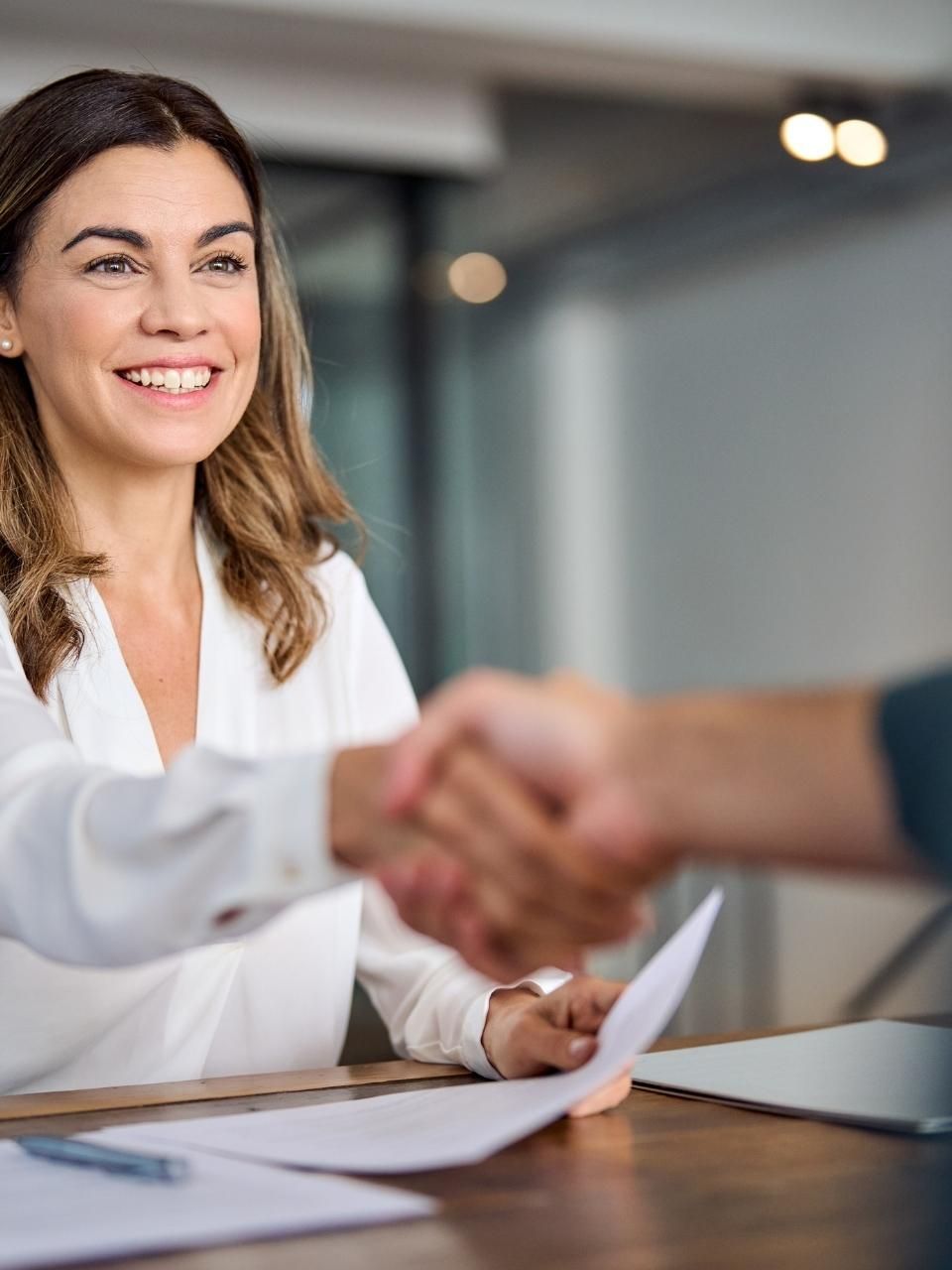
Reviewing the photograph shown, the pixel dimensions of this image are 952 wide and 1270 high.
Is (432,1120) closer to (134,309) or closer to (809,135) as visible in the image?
(134,309)

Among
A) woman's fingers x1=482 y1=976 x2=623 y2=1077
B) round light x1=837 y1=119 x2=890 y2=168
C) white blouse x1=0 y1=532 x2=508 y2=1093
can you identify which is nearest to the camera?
white blouse x1=0 y1=532 x2=508 y2=1093

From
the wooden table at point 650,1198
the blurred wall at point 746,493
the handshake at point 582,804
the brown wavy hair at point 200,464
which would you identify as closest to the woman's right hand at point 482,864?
the handshake at point 582,804

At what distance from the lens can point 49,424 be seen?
76.4 inches

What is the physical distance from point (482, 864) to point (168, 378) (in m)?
0.97

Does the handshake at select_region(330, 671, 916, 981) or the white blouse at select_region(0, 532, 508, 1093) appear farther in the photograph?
the white blouse at select_region(0, 532, 508, 1093)

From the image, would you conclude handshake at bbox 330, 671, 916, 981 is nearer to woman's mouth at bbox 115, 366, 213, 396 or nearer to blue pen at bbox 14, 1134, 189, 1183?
blue pen at bbox 14, 1134, 189, 1183

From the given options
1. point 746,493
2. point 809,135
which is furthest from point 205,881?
point 746,493

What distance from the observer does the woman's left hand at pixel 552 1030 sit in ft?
4.56

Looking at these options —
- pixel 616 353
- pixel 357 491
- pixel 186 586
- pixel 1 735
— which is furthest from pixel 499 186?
pixel 1 735

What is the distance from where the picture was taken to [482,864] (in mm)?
1069

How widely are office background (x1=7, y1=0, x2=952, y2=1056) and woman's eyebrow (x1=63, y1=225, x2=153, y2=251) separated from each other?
10.2 ft

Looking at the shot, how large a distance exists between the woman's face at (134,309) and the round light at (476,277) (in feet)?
14.9

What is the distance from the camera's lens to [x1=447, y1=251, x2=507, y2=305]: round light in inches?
252

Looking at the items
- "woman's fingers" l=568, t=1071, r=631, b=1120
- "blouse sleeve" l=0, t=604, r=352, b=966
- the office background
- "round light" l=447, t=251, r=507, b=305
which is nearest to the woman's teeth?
"blouse sleeve" l=0, t=604, r=352, b=966
